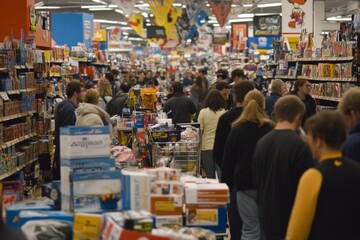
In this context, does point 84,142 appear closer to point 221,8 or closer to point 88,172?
point 88,172

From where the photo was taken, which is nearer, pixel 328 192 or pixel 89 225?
pixel 328 192

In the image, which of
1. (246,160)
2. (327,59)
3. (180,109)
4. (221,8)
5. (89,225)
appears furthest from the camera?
(221,8)

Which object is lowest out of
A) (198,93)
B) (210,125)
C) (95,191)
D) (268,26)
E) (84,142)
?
(198,93)

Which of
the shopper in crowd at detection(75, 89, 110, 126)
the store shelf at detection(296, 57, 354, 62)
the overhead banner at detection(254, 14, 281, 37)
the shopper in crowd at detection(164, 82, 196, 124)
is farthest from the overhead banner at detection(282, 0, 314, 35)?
the shopper in crowd at detection(75, 89, 110, 126)

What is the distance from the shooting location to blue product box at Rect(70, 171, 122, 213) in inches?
179

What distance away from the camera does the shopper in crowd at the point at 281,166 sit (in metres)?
4.95

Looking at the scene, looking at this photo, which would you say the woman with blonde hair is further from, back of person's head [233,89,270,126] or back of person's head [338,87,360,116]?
back of person's head [338,87,360,116]

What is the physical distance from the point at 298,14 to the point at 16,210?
15.9 m

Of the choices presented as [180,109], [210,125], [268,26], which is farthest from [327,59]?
[268,26]

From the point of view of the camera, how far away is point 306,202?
13.1 ft

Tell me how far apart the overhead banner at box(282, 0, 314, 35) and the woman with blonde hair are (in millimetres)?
13499

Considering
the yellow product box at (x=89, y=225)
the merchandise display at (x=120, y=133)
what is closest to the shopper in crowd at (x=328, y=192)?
the merchandise display at (x=120, y=133)

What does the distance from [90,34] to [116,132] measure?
1657 centimetres

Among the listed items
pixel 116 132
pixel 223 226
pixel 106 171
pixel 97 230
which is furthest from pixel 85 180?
pixel 116 132
